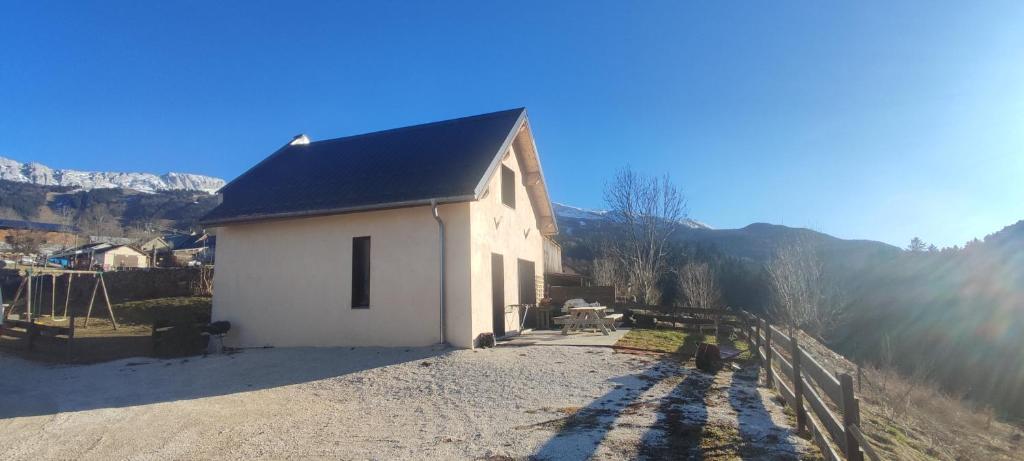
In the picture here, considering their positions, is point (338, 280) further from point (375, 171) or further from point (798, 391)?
point (798, 391)

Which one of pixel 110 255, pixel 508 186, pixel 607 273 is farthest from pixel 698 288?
pixel 110 255

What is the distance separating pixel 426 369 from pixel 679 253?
38138mm

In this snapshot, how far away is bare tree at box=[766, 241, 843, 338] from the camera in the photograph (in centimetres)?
2662

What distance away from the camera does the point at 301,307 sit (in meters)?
12.4

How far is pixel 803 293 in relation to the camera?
26.8 meters

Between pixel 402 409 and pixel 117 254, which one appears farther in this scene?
pixel 117 254

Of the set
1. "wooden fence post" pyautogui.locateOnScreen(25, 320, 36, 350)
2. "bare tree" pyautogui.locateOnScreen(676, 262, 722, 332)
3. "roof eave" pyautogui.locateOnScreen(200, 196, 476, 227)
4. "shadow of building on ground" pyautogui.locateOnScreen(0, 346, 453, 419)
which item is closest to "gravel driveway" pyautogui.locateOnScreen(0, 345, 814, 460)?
"shadow of building on ground" pyautogui.locateOnScreen(0, 346, 453, 419)

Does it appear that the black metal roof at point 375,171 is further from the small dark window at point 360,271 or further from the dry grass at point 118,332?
the dry grass at point 118,332

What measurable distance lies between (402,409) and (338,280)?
589cm

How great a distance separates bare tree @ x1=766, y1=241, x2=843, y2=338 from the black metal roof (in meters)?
19.7

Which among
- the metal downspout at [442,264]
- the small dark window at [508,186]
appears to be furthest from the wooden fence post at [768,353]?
the small dark window at [508,186]

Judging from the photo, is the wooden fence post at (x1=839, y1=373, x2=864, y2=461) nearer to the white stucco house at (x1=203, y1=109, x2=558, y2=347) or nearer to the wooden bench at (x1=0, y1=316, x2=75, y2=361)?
the white stucco house at (x1=203, y1=109, x2=558, y2=347)

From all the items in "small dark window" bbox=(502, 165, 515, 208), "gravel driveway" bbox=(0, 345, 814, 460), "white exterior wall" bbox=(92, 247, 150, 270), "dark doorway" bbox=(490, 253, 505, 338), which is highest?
"white exterior wall" bbox=(92, 247, 150, 270)

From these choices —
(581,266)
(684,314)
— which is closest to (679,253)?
(581,266)
